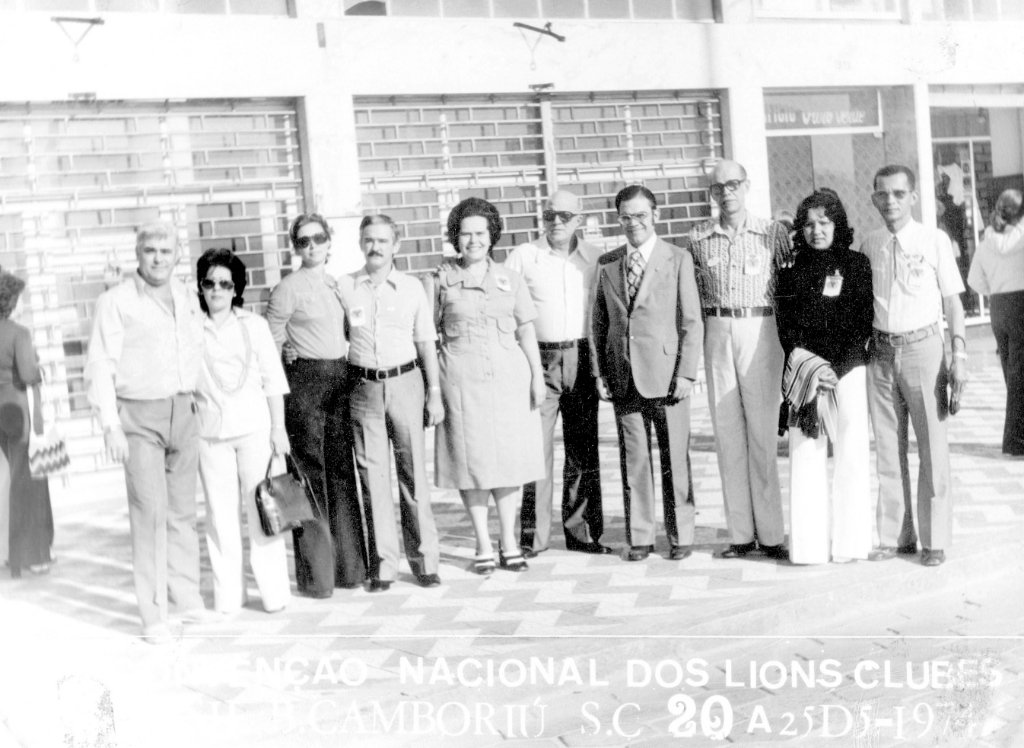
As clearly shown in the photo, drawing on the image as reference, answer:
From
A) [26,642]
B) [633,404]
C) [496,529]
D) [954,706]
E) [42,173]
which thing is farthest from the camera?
[496,529]

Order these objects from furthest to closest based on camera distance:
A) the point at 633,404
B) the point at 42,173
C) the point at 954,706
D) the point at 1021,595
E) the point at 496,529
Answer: the point at 496,529, the point at 633,404, the point at 42,173, the point at 1021,595, the point at 954,706

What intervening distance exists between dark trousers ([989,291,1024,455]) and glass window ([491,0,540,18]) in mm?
2311

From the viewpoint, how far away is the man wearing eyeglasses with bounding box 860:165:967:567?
4.89m

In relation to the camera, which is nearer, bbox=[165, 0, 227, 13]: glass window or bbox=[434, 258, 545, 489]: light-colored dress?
bbox=[165, 0, 227, 13]: glass window

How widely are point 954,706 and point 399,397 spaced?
7.87ft

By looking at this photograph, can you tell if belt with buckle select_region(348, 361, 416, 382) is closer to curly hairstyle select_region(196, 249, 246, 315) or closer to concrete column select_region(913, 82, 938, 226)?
curly hairstyle select_region(196, 249, 246, 315)

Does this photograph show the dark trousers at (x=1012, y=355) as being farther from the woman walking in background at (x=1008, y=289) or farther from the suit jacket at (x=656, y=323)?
the suit jacket at (x=656, y=323)

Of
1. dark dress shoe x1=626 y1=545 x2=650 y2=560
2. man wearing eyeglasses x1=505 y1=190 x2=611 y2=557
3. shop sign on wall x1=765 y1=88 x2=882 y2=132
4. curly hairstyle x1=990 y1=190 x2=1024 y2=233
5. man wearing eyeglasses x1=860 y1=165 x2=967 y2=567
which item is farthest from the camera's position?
man wearing eyeglasses x1=505 y1=190 x2=611 y2=557

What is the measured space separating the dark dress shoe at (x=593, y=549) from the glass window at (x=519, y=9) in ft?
7.40

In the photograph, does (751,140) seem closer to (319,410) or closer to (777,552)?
(777,552)

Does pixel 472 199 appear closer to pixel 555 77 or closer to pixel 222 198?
pixel 555 77

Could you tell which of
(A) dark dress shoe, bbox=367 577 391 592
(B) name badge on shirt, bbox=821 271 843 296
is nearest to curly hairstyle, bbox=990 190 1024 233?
(B) name badge on shirt, bbox=821 271 843 296

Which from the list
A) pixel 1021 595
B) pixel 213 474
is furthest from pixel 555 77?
pixel 1021 595

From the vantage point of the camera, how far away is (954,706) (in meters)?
3.88
